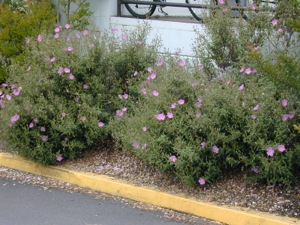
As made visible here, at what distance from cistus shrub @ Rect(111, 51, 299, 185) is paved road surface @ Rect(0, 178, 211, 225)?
2.25 ft

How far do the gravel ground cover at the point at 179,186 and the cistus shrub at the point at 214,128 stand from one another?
12 centimetres

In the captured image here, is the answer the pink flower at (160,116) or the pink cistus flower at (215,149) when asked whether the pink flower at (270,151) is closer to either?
the pink cistus flower at (215,149)

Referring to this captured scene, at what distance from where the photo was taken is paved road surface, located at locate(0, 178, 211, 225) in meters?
6.52

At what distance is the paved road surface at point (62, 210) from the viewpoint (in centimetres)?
652

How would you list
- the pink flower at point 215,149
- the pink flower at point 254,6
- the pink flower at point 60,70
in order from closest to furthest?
1. the pink flower at point 215,149
2. the pink flower at point 254,6
3. the pink flower at point 60,70

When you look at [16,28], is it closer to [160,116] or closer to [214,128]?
[160,116]

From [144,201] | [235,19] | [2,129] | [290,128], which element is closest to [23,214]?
[144,201]

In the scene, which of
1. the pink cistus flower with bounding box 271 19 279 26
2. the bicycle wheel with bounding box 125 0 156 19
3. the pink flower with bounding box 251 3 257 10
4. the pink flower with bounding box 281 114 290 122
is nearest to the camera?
the pink flower with bounding box 281 114 290 122

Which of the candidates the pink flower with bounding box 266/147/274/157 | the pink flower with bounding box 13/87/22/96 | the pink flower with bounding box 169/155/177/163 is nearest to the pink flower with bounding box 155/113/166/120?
the pink flower with bounding box 169/155/177/163

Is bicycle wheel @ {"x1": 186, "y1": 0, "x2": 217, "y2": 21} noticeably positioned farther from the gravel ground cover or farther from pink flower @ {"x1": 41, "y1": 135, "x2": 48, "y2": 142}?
pink flower @ {"x1": 41, "y1": 135, "x2": 48, "y2": 142}

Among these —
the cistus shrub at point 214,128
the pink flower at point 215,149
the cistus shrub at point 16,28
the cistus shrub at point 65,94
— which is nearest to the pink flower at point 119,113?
the cistus shrub at point 65,94

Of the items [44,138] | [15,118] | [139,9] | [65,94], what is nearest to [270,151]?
[44,138]

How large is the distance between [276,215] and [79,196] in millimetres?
2367

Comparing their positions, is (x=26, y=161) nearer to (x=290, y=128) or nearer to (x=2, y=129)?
(x=2, y=129)
